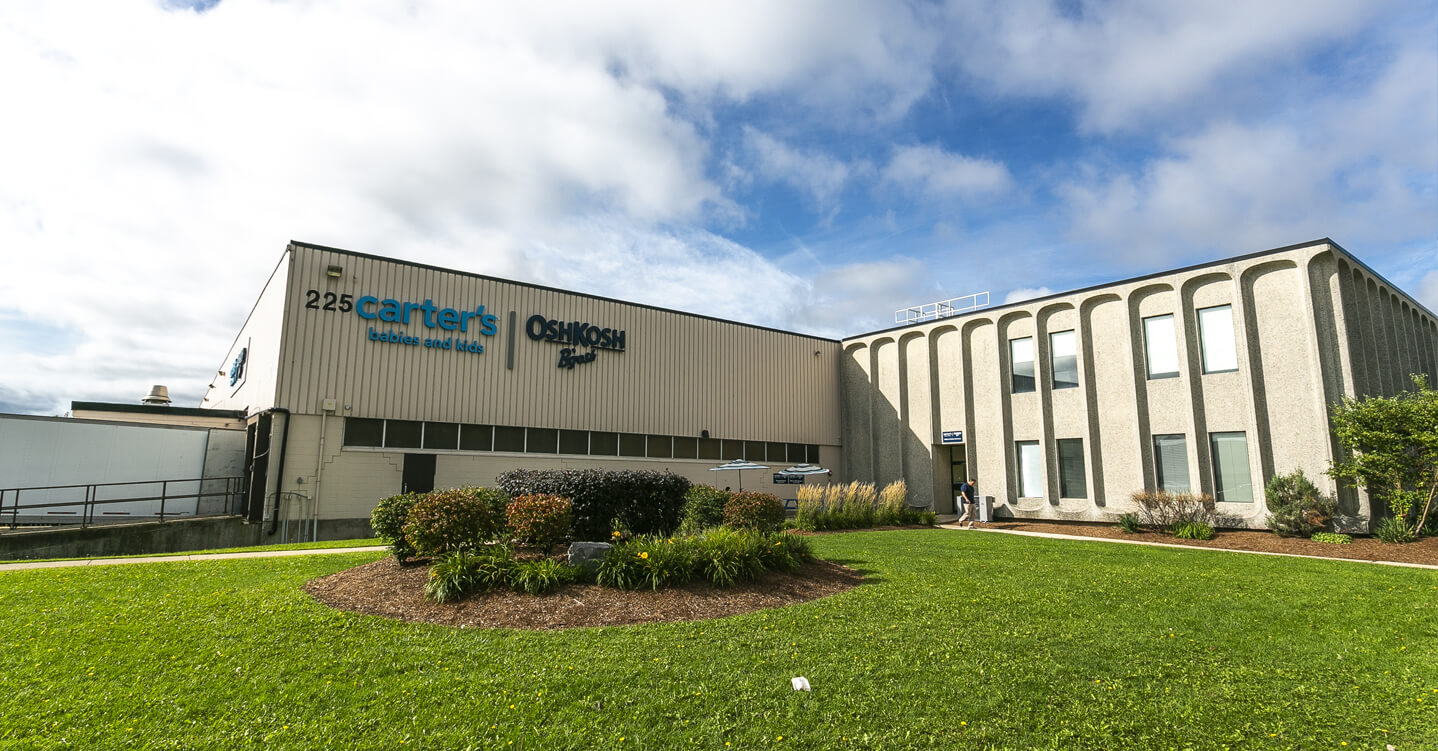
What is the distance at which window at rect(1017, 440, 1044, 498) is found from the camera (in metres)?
22.0

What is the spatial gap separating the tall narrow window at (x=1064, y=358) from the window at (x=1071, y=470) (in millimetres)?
1843

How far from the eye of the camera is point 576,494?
420 inches

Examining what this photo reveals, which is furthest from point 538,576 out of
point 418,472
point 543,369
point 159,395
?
point 159,395

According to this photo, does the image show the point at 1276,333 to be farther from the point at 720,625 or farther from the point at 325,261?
the point at 325,261

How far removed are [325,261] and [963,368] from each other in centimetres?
1990

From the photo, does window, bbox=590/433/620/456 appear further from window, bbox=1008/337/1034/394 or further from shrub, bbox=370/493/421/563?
window, bbox=1008/337/1034/394

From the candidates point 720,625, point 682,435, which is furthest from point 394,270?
point 720,625

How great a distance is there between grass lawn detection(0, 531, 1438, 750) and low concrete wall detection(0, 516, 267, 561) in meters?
7.95

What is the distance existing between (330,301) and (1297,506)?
24.1m

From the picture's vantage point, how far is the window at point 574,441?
2159 cm

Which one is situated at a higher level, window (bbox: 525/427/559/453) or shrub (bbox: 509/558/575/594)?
window (bbox: 525/427/559/453)

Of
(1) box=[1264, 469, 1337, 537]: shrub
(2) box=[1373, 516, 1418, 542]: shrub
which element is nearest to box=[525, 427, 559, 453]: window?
(1) box=[1264, 469, 1337, 537]: shrub

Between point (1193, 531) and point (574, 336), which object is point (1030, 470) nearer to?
point (1193, 531)

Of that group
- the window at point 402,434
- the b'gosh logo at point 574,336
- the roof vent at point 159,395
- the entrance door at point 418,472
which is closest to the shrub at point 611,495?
the entrance door at point 418,472
